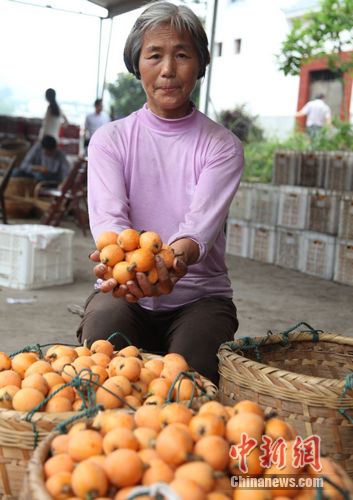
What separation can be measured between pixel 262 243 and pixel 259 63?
31.9 ft

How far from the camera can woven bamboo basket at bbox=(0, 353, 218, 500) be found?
152 centimetres

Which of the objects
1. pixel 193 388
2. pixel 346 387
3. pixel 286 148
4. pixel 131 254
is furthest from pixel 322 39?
pixel 193 388

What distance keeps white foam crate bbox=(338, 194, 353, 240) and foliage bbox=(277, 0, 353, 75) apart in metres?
3.93

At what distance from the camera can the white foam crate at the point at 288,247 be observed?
25.5 ft

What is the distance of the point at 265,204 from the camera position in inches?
325

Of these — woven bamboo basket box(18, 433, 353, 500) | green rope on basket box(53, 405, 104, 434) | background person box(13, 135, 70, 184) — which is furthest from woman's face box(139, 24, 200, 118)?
background person box(13, 135, 70, 184)

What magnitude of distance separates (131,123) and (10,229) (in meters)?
3.86

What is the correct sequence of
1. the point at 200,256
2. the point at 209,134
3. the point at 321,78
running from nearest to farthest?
1. the point at 200,256
2. the point at 209,134
3. the point at 321,78

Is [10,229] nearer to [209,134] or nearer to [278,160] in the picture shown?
[278,160]

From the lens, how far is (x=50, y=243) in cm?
610

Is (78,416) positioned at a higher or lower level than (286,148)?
lower

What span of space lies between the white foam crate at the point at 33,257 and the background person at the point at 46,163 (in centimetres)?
379

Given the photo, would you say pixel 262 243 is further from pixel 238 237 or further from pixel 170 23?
pixel 170 23

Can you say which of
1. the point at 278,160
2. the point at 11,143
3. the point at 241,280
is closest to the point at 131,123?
the point at 241,280
